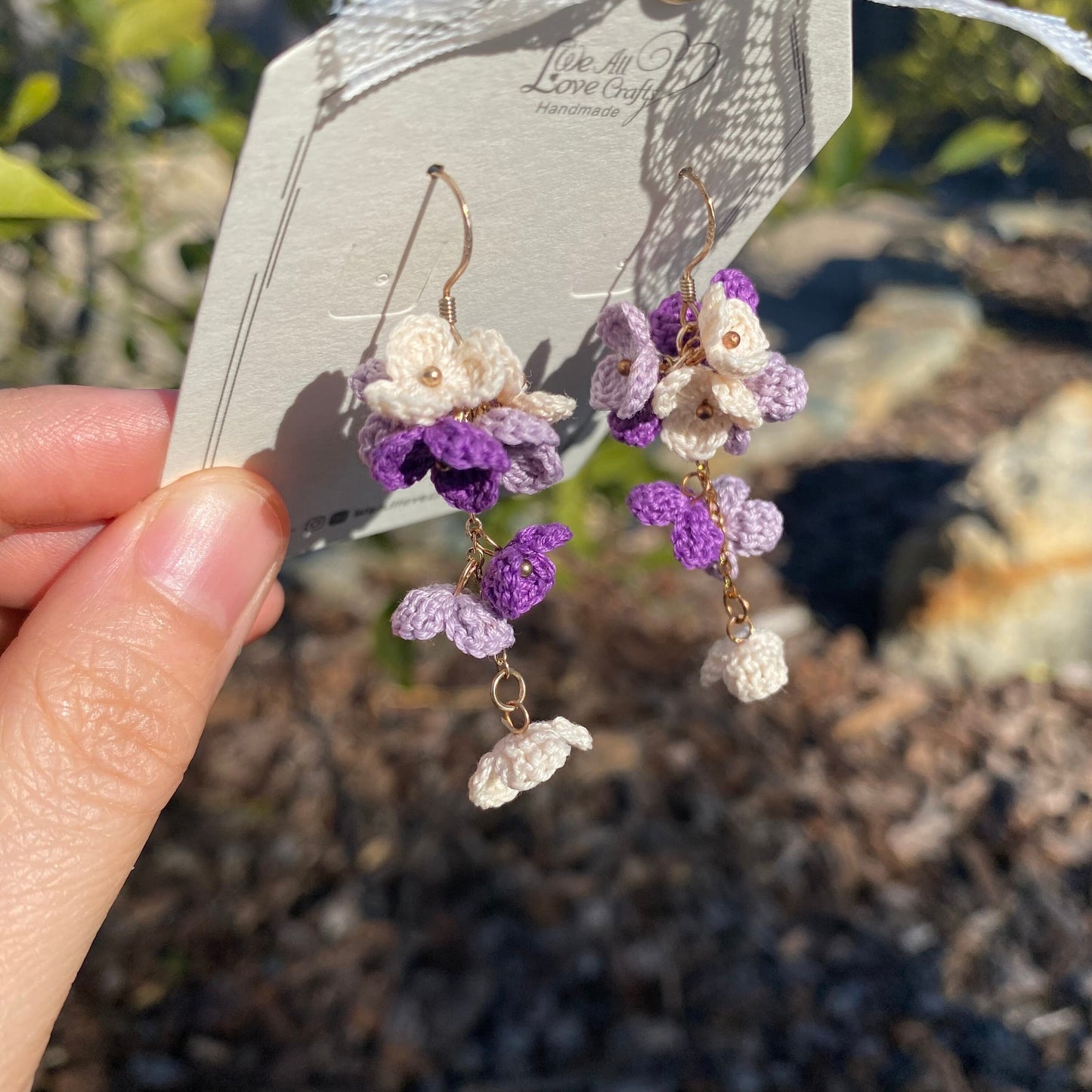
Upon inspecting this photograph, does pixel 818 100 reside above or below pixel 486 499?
above

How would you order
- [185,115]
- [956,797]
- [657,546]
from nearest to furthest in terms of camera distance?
1. [185,115]
2. [956,797]
3. [657,546]

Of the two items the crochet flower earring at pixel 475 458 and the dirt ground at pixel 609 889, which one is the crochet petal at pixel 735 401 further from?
the dirt ground at pixel 609 889

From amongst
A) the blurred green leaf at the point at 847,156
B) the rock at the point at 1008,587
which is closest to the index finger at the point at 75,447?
the blurred green leaf at the point at 847,156

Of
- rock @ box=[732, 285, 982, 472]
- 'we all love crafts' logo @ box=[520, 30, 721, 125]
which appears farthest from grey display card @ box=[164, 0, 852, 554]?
rock @ box=[732, 285, 982, 472]

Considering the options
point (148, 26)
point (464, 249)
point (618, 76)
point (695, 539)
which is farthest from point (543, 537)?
point (148, 26)

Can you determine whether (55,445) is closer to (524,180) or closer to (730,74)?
(524,180)

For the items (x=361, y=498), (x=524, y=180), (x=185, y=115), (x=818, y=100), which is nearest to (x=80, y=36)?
(x=185, y=115)

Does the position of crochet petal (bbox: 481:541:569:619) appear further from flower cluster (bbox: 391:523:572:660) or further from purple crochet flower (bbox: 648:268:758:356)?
purple crochet flower (bbox: 648:268:758:356)
